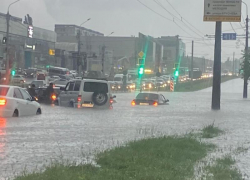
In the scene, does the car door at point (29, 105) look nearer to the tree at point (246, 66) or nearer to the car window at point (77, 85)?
the car window at point (77, 85)

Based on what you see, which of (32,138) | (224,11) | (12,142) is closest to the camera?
(12,142)

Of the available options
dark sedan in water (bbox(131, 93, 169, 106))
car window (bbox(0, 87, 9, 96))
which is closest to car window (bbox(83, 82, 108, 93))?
car window (bbox(0, 87, 9, 96))

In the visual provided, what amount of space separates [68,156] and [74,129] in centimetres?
611

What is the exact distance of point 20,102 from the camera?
20281 millimetres

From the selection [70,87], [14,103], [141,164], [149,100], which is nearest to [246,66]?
[149,100]

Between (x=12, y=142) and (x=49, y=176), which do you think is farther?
(x=12, y=142)

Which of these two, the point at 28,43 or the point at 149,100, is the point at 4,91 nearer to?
the point at 149,100

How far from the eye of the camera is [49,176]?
8266 millimetres

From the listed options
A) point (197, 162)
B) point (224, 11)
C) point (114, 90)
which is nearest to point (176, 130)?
point (197, 162)

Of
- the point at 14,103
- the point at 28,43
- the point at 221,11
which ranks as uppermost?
the point at 28,43

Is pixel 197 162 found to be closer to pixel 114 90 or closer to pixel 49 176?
pixel 49 176

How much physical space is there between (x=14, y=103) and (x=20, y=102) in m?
0.56

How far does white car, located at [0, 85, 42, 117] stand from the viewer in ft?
63.0

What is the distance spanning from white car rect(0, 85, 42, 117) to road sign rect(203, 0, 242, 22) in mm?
13604
